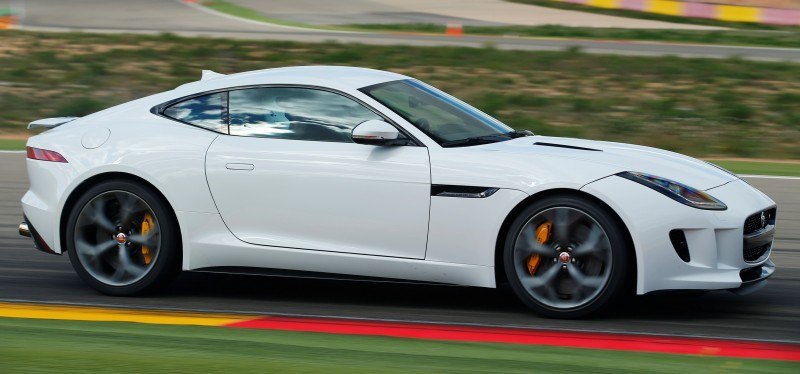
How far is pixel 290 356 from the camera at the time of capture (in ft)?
16.7

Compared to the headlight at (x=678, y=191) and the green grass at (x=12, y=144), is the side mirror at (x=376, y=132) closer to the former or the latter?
the headlight at (x=678, y=191)

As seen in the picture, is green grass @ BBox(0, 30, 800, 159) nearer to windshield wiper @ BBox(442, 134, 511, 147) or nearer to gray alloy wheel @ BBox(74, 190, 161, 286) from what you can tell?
windshield wiper @ BBox(442, 134, 511, 147)

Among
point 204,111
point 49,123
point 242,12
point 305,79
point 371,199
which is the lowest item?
point 242,12

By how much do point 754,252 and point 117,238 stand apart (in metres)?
3.40

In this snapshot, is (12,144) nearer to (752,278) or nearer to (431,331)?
(431,331)

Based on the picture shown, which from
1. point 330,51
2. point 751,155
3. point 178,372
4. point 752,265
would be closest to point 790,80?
point 751,155

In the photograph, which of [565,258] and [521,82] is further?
[521,82]

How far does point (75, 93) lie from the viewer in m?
17.5

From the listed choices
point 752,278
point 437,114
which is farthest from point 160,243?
point 752,278

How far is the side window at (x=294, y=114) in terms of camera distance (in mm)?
6363

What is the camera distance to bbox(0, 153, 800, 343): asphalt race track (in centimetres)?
593

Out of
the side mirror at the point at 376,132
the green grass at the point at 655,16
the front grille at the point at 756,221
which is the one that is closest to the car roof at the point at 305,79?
the side mirror at the point at 376,132

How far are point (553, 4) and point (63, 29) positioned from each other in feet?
50.0

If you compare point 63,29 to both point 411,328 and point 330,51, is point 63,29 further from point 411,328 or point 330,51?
point 411,328
